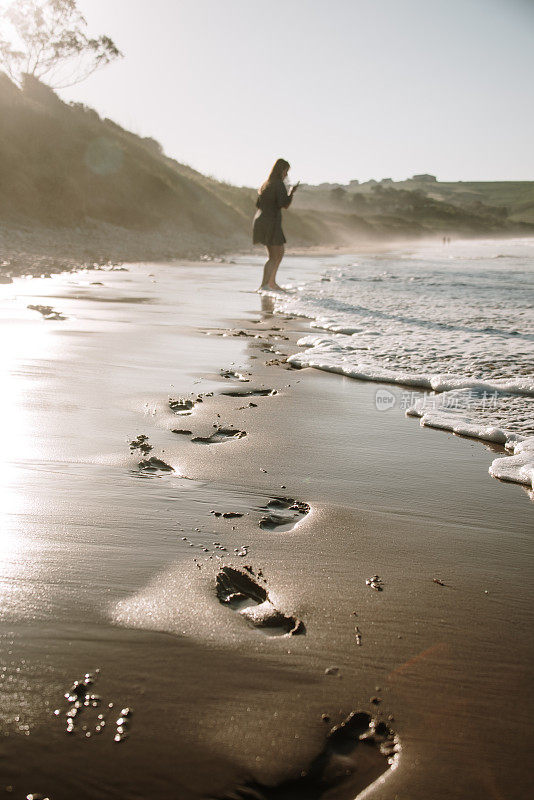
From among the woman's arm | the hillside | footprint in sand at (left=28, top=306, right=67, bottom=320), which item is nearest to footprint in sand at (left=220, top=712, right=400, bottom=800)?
footprint in sand at (left=28, top=306, right=67, bottom=320)

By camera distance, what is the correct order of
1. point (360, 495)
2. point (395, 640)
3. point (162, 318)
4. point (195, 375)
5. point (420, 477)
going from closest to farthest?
point (395, 640) < point (360, 495) < point (420, 477) < point (195, 375) < point (162, 318)

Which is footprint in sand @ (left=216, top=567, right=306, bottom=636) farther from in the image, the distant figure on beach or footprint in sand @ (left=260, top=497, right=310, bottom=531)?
the distant figure on beach

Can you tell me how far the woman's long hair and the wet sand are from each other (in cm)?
744

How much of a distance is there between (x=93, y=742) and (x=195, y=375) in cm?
296

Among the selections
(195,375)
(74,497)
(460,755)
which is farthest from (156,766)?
(195,375)

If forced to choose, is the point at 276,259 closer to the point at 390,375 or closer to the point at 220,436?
the point at 390,375

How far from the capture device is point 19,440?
102 inches

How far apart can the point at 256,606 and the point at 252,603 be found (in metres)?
0.02

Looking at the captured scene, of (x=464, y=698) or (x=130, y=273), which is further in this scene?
(x=130, y=273)

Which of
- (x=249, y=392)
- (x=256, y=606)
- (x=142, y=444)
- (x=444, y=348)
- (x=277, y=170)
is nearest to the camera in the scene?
(x=256, y=606)

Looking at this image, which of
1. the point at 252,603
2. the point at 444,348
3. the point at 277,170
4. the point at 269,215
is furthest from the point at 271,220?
the point at 252,603

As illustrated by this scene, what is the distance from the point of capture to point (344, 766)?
114 cm

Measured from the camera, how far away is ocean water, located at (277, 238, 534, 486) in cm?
332

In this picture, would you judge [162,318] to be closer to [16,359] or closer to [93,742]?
[16,359]
